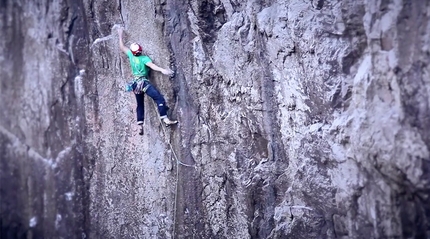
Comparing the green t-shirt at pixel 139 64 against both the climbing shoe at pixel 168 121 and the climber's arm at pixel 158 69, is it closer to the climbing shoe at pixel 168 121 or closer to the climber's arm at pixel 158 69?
the climber's arm at pixel 158 69

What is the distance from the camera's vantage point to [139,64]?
12.3 feet

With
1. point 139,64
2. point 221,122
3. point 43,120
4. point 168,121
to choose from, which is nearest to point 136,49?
point 139,64

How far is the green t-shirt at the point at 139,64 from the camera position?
12.3 ft

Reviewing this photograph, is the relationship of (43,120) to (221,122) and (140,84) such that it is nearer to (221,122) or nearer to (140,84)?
(140,84)

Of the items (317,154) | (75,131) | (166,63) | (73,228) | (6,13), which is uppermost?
(6,13)

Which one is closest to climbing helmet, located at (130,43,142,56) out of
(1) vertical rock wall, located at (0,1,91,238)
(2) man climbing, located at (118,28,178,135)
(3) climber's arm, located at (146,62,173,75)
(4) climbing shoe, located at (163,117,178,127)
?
(2) man climbing, located at (118,28,178,135)

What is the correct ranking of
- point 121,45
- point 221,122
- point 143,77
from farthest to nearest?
point 121,45, point 143,77, point 221,122

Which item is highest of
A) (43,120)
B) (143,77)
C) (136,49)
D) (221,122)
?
(136,49)

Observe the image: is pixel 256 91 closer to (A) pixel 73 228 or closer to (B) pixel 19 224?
(A) pixel 73 228

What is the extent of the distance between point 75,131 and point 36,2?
46.4 inches

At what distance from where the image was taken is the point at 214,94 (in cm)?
368

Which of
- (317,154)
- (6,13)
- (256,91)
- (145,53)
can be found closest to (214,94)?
(256,91)

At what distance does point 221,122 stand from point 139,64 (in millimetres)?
710

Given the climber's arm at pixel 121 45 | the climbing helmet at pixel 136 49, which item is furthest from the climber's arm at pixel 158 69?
the climber's arm at pixel 121 45
